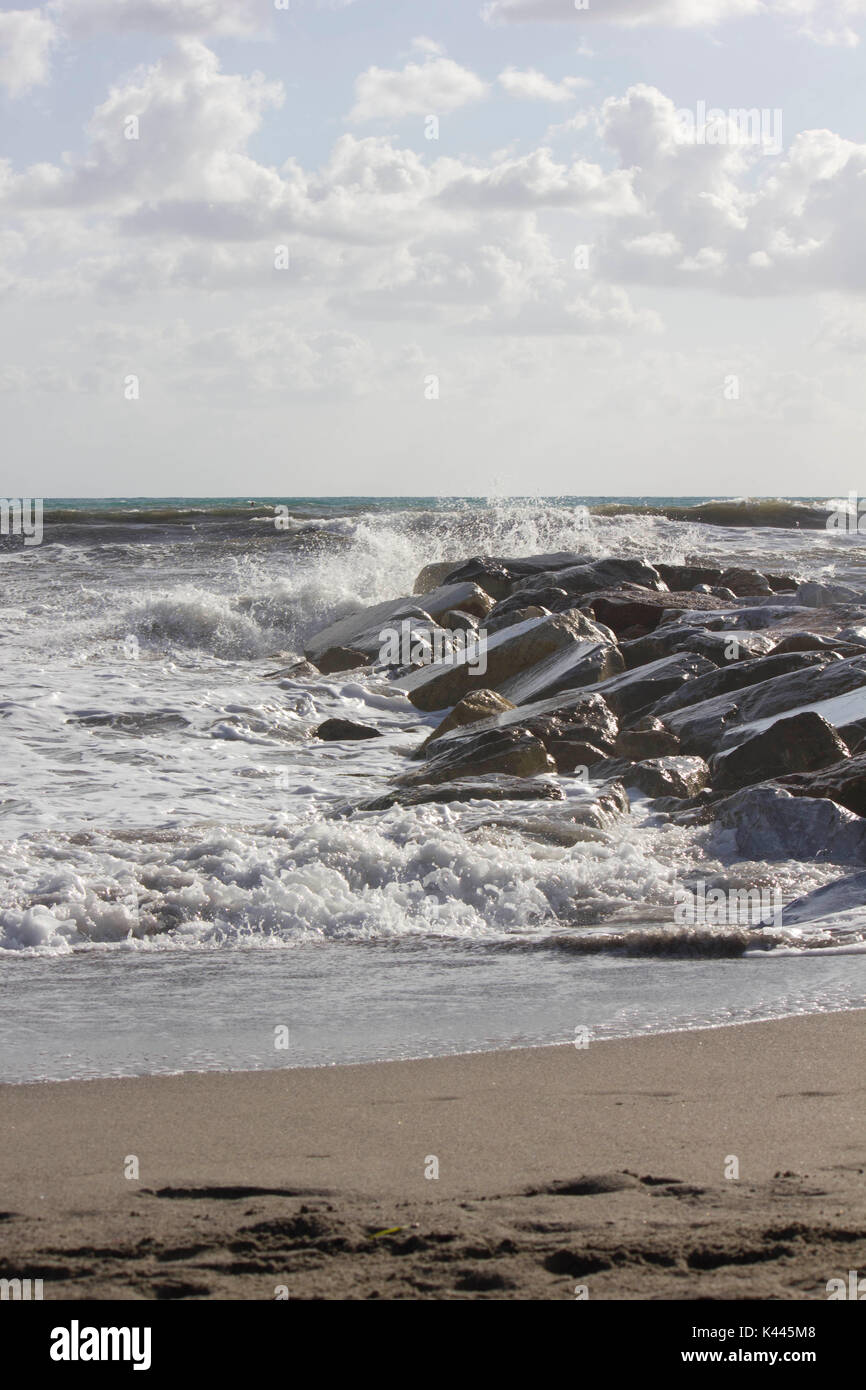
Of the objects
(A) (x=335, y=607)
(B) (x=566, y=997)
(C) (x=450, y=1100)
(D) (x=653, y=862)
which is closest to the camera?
(C) (x=450, y=1100)

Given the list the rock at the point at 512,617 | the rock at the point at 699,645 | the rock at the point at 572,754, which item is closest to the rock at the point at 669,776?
the rock at the point at 572,754

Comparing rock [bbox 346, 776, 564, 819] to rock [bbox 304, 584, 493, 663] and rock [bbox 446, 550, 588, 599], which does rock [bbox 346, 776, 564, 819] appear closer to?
rock [bbox 304, 584, 493, 663]

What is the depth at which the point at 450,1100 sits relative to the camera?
325 cm

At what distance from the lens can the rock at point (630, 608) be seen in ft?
40.1

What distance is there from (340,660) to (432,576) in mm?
3769

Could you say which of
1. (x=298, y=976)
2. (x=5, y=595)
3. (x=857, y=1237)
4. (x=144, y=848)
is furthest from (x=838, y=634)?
(x=5, y=595)

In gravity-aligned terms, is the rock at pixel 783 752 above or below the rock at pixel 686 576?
below

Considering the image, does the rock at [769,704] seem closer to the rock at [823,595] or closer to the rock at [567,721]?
the rock at [567,721]

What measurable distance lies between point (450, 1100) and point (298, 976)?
1.54 metres

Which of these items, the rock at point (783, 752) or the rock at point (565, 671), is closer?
the rock at point (783, 752)

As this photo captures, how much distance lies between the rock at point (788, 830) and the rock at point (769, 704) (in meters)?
1.38

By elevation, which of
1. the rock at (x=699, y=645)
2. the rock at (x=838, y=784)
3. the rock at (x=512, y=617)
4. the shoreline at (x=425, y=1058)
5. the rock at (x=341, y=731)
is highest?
the rock at (x=512, y=617)
